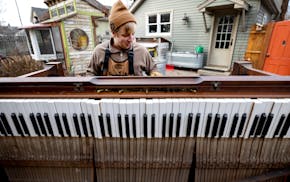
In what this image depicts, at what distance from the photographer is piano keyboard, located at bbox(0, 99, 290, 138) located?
750 mm

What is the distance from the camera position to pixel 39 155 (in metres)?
0.94

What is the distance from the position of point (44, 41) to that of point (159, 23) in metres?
4.93

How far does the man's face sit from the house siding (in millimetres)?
5295

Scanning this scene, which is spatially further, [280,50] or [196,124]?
[280,50]

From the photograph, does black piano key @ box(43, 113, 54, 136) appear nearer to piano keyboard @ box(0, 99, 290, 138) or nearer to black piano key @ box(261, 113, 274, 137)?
piano keyboard @ box(0, 99, 290, 138)

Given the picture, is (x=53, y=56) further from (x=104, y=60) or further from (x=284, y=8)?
(x=284, y=8)

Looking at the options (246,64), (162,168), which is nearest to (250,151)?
(162,168)

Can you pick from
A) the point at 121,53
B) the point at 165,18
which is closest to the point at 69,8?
the point at 165,18

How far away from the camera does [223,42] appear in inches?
236

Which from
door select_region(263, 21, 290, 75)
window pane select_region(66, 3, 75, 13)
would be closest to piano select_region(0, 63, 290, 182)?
door select_region(263, 21, 290, 75)

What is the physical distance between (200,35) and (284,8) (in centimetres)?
290

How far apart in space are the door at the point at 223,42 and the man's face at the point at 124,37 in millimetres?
5393

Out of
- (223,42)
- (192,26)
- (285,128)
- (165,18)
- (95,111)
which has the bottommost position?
(285,128)

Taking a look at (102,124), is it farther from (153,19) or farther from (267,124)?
(153,19)
